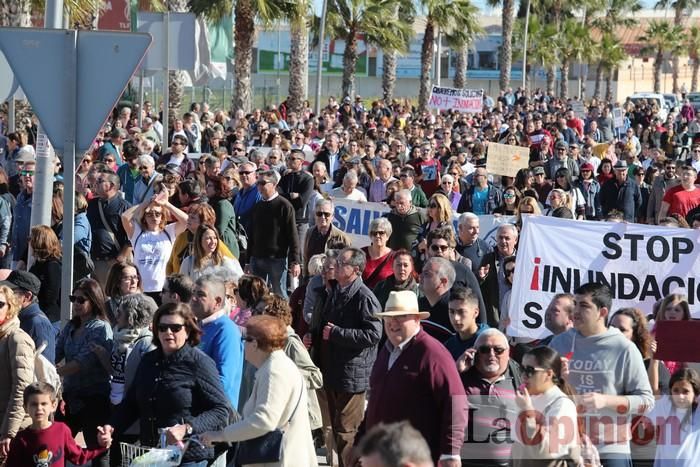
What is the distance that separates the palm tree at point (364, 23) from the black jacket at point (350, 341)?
35933mm

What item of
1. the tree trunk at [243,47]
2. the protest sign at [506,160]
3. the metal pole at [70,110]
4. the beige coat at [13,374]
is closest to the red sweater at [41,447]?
the beige coat at [13,374]

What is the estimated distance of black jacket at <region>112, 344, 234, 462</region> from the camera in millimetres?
6531

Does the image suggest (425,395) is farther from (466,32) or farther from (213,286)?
(466,32)

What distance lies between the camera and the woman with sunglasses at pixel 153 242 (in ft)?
36.2

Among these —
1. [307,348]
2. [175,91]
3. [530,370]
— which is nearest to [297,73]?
[175,91]

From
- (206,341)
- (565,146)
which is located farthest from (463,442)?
(565,146)

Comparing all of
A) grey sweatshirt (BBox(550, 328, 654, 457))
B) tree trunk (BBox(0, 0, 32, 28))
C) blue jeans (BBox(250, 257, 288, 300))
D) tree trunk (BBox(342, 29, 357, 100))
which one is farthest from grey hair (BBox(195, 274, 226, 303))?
tree trunk (BBox(342, 29, 357, 100))

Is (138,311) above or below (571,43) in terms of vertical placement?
below

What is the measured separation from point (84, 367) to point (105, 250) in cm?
435

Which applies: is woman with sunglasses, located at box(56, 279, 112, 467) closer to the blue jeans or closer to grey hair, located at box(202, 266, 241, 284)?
grey hair, located at box(202, 266, 241, 284)

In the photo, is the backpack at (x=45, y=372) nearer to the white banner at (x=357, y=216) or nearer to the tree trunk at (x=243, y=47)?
the white banner at (x=357, y=216)

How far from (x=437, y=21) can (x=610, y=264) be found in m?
40.0

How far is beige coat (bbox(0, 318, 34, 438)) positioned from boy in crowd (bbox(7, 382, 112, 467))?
47 centimetres

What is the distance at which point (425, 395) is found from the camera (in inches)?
252
